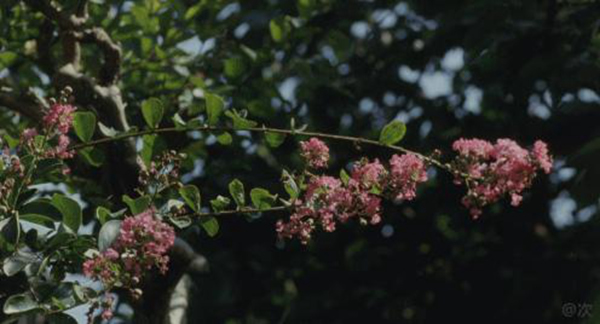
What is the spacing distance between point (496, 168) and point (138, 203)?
0.60m

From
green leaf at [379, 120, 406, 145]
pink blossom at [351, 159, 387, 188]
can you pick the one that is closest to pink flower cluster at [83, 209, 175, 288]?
pink blossom at [351, 159, 387, 188]

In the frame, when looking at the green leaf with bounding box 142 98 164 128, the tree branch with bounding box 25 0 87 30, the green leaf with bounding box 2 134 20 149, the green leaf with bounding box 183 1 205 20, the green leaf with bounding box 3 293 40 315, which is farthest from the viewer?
the green leaf with bounding box 183 1 205 20

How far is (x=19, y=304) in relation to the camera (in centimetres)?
150

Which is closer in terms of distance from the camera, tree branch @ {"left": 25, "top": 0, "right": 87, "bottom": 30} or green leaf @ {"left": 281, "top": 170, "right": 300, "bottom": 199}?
green leaf @ {"left": 281, "top": 170, "right": 300, "bottom": 199}

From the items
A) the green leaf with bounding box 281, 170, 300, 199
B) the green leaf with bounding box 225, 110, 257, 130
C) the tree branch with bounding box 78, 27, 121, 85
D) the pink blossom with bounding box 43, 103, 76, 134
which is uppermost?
the pink blossom with bounding box 43, 103, 76, 134

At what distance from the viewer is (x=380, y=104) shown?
12.3 ft

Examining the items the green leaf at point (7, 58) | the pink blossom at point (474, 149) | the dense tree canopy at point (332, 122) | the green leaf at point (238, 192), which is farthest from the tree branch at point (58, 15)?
the pink blossom at point (474, 149)

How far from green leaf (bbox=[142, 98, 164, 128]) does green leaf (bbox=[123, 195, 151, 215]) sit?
0.23 m

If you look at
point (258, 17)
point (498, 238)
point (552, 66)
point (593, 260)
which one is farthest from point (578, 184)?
point (498, 238)

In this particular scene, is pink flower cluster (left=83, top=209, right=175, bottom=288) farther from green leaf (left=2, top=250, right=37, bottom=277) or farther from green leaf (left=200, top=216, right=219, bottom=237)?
green leaf (left=200, top=216, right=219, bottom=237)

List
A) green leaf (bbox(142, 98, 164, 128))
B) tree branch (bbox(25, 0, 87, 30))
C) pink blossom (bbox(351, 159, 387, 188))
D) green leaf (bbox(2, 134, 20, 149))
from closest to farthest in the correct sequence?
pink blossom (bbox(351, 159, 387, 188)) → green leaf (bbox(142, 98, 164, 128)) → green leaf (bbox(2, 134, 20, 149)) → tree branch (bbox(25, 0, 87, 30))

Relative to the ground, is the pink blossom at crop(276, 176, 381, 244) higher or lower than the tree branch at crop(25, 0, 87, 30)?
higher

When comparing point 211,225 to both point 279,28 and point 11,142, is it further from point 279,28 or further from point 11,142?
point 279,28

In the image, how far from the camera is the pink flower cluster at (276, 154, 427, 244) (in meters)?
1.67
